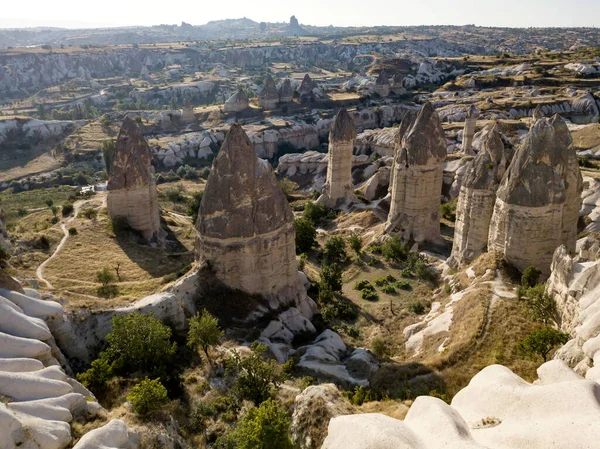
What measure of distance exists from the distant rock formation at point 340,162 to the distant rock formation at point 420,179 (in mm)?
8826

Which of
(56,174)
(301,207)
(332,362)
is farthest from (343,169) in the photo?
(56,174)

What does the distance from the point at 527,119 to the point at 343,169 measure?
28655 mm

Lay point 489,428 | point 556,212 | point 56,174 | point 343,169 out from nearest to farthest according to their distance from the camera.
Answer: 1. point 489,428
2. point 556,212
3. point 343,169
4. point 56,174

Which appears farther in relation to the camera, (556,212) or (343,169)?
(343,169)

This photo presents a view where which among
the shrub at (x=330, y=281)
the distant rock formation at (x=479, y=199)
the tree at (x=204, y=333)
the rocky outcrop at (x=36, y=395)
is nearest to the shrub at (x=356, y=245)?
the shrub at (x=330, y=281)

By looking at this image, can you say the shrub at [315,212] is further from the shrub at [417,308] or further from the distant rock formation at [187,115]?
the distant rock formation at [187,115]

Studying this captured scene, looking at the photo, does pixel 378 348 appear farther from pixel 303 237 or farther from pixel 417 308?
pixel 303 237

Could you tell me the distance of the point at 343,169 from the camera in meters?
44.9

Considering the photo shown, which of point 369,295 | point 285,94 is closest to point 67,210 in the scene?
point 369,295

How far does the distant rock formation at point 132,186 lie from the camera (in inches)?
1403

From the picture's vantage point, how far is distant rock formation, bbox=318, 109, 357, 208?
43.5 m

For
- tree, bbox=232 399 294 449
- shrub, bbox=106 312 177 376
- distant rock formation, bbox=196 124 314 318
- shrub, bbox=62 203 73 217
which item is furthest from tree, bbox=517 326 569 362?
shrub, bbox=62 203 73 217

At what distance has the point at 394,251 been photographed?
33000 millimetres

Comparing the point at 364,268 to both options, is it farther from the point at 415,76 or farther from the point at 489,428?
the point at 415,76
